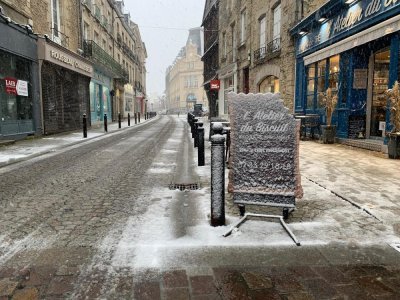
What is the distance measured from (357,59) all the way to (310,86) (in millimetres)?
3104

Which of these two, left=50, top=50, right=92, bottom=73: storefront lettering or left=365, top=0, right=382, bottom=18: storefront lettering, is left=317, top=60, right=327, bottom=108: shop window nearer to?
left=365, top=0, right=382, bottom=18: storefront lettering

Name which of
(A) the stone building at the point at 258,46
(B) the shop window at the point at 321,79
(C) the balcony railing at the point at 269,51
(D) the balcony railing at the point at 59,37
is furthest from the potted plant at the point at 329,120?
(D) the balcony railing at the point at 59,37

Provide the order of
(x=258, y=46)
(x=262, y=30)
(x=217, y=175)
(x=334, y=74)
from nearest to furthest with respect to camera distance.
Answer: (x=217, y=175), (x=334, y=74), (x=262, y=30), (x=258, y=46)

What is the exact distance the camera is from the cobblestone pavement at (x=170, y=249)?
7.77 ft

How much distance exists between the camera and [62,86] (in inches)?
663

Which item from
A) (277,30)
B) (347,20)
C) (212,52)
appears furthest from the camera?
(212,52)

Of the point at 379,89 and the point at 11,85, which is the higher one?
the point at 11,85

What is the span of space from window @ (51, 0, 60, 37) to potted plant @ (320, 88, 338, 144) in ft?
42.7

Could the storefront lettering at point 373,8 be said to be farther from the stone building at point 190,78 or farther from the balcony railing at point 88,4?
the stone building at point 190,78

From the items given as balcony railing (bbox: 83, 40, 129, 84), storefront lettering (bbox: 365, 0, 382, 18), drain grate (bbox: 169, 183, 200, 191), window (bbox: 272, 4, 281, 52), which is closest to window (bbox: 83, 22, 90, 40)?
balcony railing (bbox: 83, 40, 129, 84)

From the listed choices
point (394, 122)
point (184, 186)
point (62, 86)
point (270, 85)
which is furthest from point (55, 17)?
point (394, 122)

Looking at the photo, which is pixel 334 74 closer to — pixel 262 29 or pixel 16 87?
pixel 262 29

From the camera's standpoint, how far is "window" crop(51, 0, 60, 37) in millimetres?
15980

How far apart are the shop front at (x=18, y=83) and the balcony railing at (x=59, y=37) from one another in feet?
9.23
